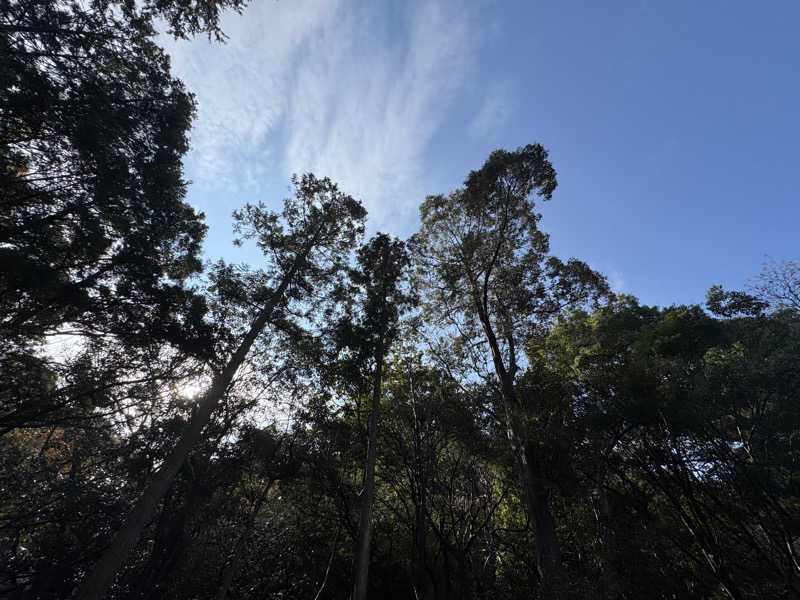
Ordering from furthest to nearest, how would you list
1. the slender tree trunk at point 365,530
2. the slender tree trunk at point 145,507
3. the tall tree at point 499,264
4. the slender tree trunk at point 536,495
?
the tall tree at point 499,264, the slender tree trunk at point 536,495, the slender tree trunk at point 365,530, the slender tree trunk at point 145,507

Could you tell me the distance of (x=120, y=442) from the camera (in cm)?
1070

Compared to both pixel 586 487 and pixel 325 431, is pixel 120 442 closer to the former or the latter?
pixel 325 431

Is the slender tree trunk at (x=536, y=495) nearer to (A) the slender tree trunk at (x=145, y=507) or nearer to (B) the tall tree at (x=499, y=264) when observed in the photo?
(B) the tall tree at (x=499, y=264)

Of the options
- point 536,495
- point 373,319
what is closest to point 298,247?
point 373,319

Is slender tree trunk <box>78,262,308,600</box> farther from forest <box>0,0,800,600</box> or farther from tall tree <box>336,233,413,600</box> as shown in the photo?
tall tree <box>336,233,413,600</box>

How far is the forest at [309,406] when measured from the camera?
25.1 ft

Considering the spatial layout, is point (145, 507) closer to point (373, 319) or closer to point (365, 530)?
point (365, 530)

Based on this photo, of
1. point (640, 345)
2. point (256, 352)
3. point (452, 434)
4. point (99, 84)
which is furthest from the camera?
point (640, 345)

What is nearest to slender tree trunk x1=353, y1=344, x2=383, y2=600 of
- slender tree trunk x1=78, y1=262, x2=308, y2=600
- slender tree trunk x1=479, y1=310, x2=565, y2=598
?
slender tree trunk x1=479, y1=310, x2=565, y2=598

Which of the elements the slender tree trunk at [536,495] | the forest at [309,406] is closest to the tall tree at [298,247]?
the forest at [309,406]

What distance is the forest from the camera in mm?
7637

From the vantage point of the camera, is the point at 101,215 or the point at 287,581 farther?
the point at 287,581

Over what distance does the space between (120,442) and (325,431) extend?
22.5 ft

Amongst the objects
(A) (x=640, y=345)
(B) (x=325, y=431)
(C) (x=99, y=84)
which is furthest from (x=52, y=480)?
(A) (x=640, y=345)
